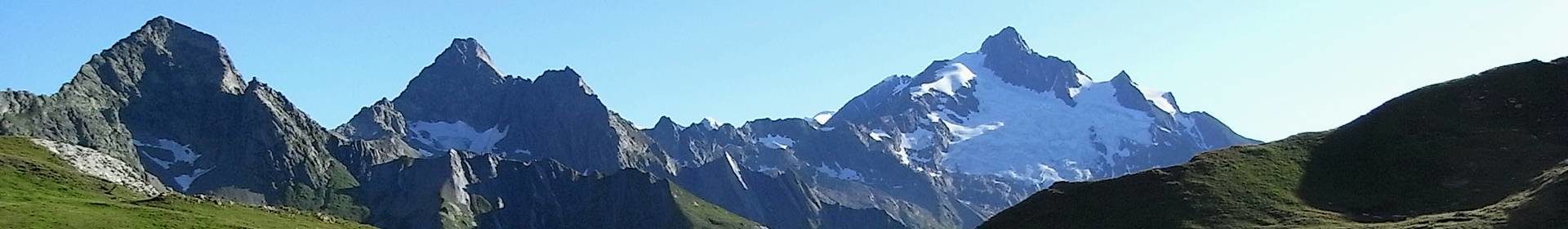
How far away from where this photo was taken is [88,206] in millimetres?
98375

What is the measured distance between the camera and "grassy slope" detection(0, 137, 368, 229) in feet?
289

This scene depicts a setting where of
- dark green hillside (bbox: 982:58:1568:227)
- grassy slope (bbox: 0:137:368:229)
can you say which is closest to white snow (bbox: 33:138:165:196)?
grassy slope (bbox: 0:137:368:229)

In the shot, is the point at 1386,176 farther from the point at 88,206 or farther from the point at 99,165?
the point at 99,165

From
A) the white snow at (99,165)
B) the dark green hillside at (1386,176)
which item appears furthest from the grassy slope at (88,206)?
the dark green hillside at (1386,176)

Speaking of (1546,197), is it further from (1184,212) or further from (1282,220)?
(1184,212)

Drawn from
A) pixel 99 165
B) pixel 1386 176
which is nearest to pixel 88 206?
pixel 99 165

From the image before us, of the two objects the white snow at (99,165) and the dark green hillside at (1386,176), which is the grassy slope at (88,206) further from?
the dark green hillside at (1386,176)

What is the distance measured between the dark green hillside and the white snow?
86666 mm

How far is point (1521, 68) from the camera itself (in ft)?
411

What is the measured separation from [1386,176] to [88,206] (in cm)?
9936

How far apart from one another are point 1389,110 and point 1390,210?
1216 inches

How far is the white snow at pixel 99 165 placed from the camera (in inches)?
5271

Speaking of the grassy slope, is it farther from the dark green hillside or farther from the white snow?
the dark green hillside

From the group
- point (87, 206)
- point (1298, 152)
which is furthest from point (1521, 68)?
point (87, 206)
